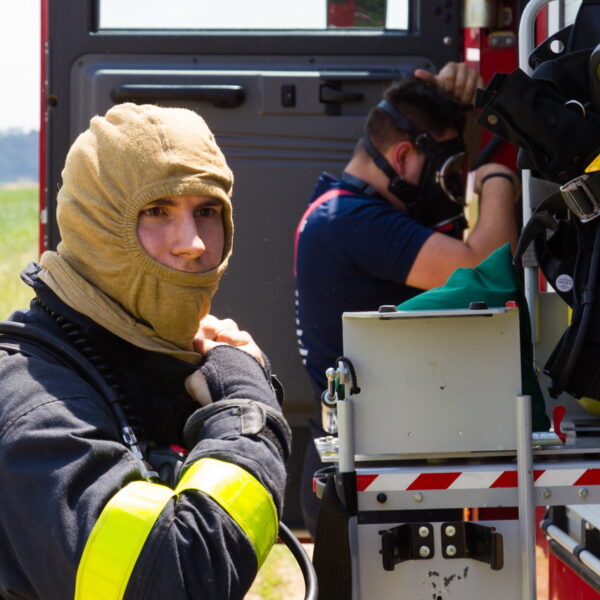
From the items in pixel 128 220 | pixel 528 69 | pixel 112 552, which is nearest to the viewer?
pixel 112 552

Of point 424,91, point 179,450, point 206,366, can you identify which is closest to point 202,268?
point 206,366

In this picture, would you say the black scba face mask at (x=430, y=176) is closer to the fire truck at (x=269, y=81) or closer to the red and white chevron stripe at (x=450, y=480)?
the fire truck at (x=269, y=81)

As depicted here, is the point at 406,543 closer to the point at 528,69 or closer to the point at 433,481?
the point at 433,481

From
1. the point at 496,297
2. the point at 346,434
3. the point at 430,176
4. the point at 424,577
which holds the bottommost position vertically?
the point at 424,577

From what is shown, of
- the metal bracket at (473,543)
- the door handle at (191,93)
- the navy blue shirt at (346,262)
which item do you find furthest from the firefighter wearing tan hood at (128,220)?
the door handle at (191,93)

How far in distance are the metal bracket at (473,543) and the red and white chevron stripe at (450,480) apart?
71 mm

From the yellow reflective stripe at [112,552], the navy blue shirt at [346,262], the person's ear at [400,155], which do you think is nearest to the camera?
the yellow reflective stripe at [112,552]

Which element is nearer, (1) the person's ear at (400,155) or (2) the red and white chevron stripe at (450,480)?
(2) the red and white chevron stripe at (450,480)

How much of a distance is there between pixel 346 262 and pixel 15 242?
2133 cm

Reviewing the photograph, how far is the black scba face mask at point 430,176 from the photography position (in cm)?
380

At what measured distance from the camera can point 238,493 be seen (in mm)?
1845

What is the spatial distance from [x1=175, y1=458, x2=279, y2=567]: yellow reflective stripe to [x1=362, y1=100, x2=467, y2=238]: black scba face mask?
81.2 inches

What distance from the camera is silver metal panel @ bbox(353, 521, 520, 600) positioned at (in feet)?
6.85

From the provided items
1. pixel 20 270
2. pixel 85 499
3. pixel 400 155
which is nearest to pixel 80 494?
pixel 85 499
